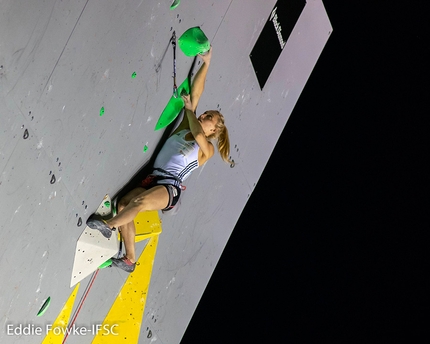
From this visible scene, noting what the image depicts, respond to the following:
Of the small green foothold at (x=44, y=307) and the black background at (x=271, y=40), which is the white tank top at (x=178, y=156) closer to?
the small green foothold at (x=44, y=307)

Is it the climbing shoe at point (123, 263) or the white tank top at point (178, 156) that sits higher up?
the white tank top at point (178, 156)

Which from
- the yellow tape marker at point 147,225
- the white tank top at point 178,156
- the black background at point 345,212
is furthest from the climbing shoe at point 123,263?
the black background at point 345,212

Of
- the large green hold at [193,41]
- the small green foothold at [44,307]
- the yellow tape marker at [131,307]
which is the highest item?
the large green hold at [193,41]

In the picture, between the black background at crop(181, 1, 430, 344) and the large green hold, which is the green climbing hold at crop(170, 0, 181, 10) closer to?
the large green hold

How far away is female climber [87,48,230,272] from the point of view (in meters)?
2.98

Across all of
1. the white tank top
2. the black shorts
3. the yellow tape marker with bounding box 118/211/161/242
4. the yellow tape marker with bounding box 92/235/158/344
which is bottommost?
the yellow tape marker with bounding box 92/235/158/344

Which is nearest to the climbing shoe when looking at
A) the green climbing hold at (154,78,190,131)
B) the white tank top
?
the white tank top

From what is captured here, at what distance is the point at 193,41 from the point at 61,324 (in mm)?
1331

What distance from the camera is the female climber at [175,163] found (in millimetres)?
2984

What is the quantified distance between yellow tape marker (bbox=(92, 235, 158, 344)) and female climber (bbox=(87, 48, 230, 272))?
165mm

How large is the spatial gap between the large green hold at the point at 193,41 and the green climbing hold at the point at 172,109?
0.71 ft

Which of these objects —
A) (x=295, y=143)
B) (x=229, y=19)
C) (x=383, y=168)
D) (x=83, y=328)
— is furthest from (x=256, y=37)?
(x=83, y=328)

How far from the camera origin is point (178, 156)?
315 centimetres

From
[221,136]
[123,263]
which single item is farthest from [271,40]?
[123,263]
